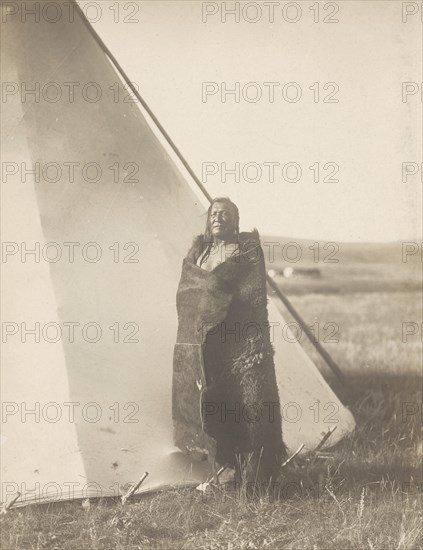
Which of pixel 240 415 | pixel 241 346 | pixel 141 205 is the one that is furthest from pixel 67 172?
pixel 240 415

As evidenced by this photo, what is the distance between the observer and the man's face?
410 centimetres

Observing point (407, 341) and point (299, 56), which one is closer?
point (299, 56)

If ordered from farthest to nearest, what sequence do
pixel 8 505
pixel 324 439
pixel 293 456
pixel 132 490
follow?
pixel 324 439 → pixel 293 456 → pixel 132 490 → pixel 8 505

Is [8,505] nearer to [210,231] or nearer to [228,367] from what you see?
[228,367]

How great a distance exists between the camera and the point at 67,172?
13.4 ft

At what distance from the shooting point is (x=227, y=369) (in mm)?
3973

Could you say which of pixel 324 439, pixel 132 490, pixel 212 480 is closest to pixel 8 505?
pixel 132 490

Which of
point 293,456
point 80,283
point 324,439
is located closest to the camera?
point 80,283

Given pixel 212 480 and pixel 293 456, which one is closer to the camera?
pixel 212 480

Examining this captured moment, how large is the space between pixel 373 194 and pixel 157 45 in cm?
168

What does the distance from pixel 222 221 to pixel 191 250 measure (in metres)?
0.26

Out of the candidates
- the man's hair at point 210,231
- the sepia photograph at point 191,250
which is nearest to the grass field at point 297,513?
the sepia photograph at point 191,250

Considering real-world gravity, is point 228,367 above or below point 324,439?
above

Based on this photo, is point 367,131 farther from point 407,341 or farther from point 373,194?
point 407,341
